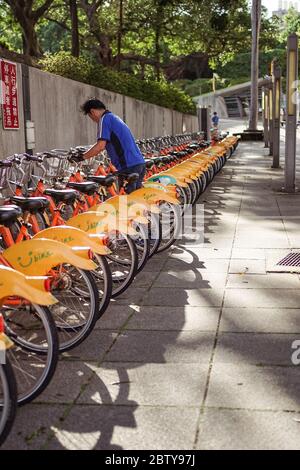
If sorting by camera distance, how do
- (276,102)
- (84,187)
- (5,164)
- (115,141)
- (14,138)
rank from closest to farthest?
1. (84,187)
2. (5,164)
3. (115,141)
4. (14,138)
5. (276,102)

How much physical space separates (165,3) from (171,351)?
2777cm

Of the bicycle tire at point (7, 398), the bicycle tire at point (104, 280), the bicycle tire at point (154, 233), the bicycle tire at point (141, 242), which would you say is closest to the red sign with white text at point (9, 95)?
the bicycle tire at point (154, 233)

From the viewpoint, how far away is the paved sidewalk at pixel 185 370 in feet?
11.0

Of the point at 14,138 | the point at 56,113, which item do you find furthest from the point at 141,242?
the point at 56,113

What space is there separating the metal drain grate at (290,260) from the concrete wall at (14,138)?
3.55 metres

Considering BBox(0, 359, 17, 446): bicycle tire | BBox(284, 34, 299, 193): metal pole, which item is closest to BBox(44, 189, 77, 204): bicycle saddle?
BBox(0, 359, 17, 446): bicycle tire

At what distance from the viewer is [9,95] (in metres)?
8.75

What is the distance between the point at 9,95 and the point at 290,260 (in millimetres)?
4085

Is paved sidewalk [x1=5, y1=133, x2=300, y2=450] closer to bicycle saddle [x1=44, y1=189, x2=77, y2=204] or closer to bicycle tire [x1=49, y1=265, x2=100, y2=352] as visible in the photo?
bicycle tire [x1=49, y1=265, x2=100, y2=352]

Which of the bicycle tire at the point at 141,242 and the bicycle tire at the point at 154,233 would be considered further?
the bicycle tire at the point at 154,233

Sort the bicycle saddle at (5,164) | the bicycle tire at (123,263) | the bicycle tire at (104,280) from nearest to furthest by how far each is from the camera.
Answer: the bicycle tire at (104,280)
the bicycle tire at (123,263)
the bicycle saddle at (5,164)

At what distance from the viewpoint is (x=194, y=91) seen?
80125mm

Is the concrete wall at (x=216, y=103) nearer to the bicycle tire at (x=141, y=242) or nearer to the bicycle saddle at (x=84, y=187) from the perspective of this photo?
the bicycle tire at (x=141, y=242)

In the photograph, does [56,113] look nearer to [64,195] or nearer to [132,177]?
[132,177]
